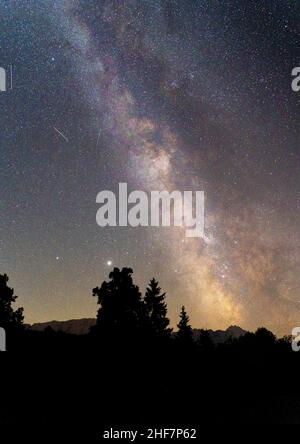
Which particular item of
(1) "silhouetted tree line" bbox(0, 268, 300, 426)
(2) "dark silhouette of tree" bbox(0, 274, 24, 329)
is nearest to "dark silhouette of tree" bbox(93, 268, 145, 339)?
(2) "dark silhouette of tree" bbox(0, 274, 24, 329)

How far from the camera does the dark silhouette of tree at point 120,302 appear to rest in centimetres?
3691

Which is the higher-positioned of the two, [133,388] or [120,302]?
[120,302]

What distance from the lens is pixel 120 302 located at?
39.1m

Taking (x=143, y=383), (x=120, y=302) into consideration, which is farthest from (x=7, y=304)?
(x=143, y=383)

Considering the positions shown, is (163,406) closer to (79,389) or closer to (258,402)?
(79,389)

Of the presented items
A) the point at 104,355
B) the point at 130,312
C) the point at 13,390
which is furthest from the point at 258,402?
the point at 130,312

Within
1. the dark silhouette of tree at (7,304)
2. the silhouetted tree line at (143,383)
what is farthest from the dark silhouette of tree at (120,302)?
the silhouetted tree line at (143,383)

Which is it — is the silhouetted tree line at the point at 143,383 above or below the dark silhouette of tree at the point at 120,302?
below

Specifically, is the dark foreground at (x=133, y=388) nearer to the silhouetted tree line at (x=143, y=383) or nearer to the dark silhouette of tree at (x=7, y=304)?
the silhouetted tree line at (x=143, y=383)

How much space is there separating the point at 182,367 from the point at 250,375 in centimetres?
→ 373

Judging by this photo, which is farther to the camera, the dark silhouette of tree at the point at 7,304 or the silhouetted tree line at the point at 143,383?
the dark silhouette of tree at the point at 7,304

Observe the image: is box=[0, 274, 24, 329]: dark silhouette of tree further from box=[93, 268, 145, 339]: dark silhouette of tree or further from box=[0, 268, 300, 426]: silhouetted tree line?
box=[0, 268, 300, 426]: silhouetted tree line

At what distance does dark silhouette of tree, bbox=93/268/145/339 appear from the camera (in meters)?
36.9

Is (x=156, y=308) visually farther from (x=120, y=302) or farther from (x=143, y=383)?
(x=143, y=383)
